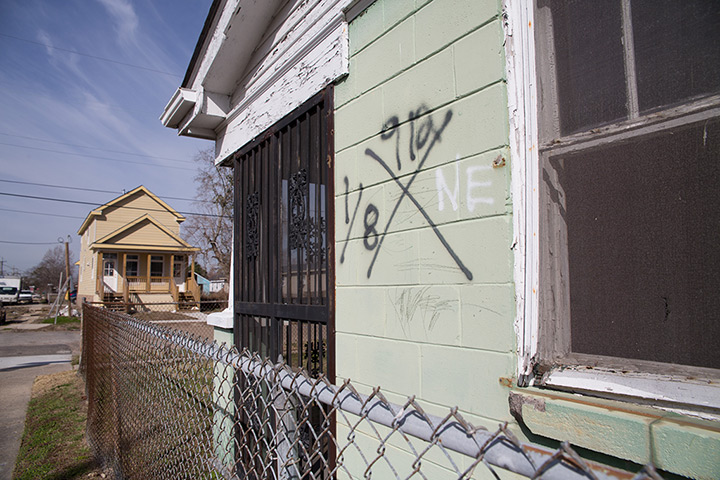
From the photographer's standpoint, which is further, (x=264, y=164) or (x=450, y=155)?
(x=264, y=164)

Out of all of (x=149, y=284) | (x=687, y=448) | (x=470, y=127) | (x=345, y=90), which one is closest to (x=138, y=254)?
(x=149, y=284)

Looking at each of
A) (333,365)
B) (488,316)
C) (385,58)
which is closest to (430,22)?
(385,58)

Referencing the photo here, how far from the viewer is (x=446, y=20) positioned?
192cm

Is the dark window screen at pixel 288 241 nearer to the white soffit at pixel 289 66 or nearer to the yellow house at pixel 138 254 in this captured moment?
the white soffit at pixel 289 66

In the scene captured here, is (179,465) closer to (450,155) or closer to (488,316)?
(488,316)

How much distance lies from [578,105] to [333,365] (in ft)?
6.09

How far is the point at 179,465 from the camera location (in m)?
2.49

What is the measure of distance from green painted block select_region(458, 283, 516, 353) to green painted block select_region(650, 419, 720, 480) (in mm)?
507

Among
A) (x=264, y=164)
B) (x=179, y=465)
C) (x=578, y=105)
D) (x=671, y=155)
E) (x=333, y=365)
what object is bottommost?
(x=179, y=465)

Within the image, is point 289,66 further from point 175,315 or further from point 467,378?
point 175,315

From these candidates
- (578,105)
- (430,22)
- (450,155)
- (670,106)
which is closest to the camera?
(670,106)

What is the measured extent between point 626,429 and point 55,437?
6.26 metres

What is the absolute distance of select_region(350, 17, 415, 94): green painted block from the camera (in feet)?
7.04

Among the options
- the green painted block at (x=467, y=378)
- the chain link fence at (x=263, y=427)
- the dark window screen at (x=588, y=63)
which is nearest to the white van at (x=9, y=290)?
the chain link fence at (x=263, y=427)
